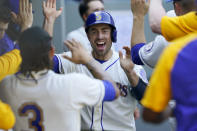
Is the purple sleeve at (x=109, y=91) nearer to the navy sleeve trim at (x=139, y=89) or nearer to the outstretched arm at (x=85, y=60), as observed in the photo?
the outstretched arm at (x=85, y=60)

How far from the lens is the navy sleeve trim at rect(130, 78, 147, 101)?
10.6 ft

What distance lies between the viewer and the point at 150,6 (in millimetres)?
3039

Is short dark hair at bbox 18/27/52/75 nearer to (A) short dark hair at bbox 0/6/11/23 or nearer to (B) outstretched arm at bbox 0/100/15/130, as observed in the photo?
(B) outstretched arm at bbox 0/100/15/130

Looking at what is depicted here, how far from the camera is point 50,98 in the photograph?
2.44m

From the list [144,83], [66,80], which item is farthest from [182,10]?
[66,80]

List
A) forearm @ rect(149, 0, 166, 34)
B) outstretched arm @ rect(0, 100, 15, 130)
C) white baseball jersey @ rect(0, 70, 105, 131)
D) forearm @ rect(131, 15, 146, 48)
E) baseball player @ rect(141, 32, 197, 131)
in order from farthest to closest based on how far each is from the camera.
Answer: forearm @ rect(131, 15, 146, 48), forearm @ rect(149, 0, 166, 34), white baseball jersey @ rect(0, 70, 105, 131), outstretched arm @ rect(0, 100, 15, 130), baseball player @ rect(141, 32, 197, 131)

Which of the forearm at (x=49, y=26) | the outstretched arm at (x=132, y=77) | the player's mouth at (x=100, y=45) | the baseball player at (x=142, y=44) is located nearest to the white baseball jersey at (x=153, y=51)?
the baseball player at (x=142, y=44)

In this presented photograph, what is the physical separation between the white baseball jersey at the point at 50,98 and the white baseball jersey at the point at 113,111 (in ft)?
2.37

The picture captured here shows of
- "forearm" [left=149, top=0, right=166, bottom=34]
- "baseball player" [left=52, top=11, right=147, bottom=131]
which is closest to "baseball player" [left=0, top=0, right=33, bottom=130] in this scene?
"baseball player" [left=52, top=11, right=147, bottom=131]

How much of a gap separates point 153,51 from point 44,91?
3.28ft

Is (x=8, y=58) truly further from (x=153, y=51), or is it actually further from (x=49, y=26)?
(x=153, y=51)

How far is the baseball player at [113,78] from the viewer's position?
3275 millimetres

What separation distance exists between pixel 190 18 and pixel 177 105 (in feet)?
2.56

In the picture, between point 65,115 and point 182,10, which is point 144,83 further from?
point 65,115
